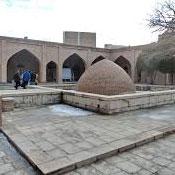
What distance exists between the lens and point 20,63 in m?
26.2

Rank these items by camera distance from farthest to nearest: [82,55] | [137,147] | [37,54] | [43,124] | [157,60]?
1. [82,55]
2. [37,54]
3. [157,60]
4. [43,124]
5. [137,147]

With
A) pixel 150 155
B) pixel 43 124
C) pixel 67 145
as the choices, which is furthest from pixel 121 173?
pixel 43 124

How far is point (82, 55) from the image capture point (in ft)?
86.3

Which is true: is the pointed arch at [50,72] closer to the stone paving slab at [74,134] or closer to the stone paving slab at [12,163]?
the stone paving slab at [74,134]

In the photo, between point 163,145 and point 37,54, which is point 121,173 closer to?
point 163,145

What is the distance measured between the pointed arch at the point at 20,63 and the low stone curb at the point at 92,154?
71.1 ft

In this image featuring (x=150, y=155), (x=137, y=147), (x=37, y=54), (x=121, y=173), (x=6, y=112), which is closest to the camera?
(x=121, y=173)

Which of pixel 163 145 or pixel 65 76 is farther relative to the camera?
pixel 65 76

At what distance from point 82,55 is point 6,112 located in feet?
65.0

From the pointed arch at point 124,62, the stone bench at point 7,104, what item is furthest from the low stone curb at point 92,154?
the pointed arch at point 124,62

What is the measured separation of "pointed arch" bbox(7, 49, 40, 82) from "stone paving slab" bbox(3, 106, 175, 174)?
19619 mm

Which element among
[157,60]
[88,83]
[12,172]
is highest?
[157,60]

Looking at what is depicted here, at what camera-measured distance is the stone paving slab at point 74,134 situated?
12.1 ft

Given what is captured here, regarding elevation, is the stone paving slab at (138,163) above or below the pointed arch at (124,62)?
below
